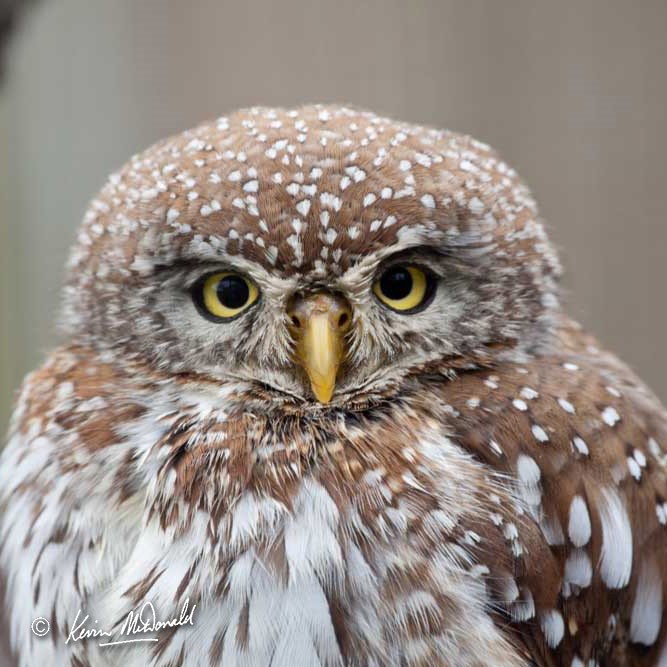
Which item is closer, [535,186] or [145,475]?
[145,475]

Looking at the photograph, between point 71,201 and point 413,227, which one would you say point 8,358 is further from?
point 413,227

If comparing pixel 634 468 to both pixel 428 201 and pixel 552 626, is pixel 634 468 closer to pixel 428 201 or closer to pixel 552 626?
pixel 552 626

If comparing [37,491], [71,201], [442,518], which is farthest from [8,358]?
[442,518]

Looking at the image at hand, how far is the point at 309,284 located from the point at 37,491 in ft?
2.34

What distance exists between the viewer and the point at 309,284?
1659 mm

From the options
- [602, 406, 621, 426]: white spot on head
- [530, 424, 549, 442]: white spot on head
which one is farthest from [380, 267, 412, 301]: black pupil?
[602, 406, 621, 426]: white spot on head

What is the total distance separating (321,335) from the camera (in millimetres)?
1633

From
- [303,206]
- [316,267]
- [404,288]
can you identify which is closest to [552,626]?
[404,288]

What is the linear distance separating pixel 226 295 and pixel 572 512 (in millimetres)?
777

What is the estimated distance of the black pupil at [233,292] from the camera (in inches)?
67.2
